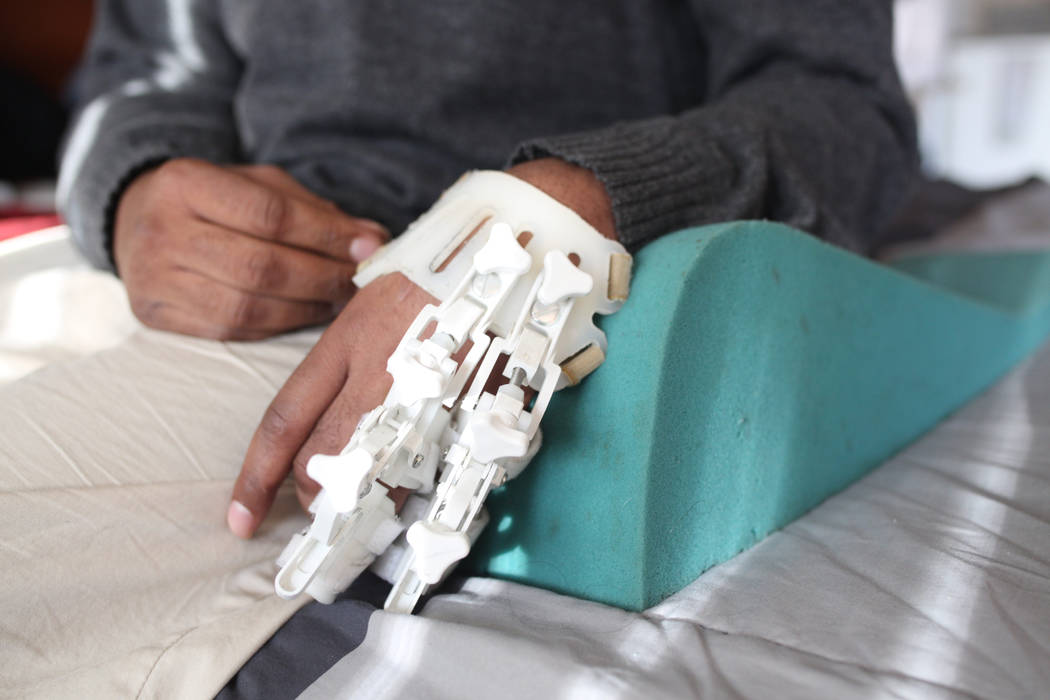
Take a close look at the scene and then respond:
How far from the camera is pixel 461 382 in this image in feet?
1.32

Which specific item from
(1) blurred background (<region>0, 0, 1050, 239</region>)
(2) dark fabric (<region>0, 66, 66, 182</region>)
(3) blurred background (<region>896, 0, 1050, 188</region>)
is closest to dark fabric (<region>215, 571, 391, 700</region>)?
(2) dark fabric (<region>0, 66, 66, 182</region>)

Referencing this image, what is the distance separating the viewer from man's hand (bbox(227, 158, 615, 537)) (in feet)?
1.45

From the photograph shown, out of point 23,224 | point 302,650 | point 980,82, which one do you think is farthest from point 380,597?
point 980,82

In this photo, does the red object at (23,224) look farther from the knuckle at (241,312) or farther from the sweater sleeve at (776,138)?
the sweater sleeve at (776,138)

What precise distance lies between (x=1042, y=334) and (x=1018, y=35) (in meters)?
2.40

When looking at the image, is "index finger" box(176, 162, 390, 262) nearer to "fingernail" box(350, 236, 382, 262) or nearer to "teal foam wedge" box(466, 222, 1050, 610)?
"fingernail" box(350, 236, 382, 262)

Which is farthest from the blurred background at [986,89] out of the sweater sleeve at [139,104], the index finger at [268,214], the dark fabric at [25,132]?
the index finger at [268,214]

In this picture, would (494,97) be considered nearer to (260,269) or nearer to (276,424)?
(260,269)

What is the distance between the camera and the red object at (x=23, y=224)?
0.95 meters

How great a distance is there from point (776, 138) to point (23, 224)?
94 cm

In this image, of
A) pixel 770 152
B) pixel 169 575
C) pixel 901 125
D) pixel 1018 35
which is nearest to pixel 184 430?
pixel 169 575

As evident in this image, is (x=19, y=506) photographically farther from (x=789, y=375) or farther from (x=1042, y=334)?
(x=1042, y=334)

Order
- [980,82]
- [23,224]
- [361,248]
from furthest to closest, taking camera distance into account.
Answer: [980,82] → [23,224] → [361,248]

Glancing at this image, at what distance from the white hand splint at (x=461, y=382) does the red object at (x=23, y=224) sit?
74 centimetres
